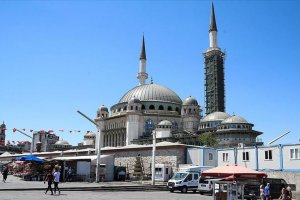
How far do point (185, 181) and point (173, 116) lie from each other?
59.0 m

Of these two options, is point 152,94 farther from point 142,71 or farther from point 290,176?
point 290,176

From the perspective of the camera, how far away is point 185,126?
87.6 m

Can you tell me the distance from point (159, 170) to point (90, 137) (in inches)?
2874

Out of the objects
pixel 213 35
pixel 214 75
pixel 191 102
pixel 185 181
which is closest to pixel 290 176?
pixel 185 181

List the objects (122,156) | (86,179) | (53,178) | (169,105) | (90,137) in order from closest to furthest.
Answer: (53,178)
(86,179)
(122,156)
(169,105)
(90,137)

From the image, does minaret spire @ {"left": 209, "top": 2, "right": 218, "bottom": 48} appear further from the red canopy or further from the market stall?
the red canopy

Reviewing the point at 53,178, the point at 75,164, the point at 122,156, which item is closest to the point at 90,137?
the point at 122,156

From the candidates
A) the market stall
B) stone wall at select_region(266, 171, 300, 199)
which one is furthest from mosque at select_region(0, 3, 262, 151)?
the market stall

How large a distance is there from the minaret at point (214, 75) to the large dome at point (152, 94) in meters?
10.5

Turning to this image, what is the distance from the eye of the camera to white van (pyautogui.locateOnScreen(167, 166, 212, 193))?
29.9 meters

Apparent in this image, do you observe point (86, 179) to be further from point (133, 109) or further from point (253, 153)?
point (133, 109)

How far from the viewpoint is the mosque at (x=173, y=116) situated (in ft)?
255

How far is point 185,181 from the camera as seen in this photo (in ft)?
99.7

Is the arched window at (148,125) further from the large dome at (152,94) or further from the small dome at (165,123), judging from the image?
the large dome at (152,94)
